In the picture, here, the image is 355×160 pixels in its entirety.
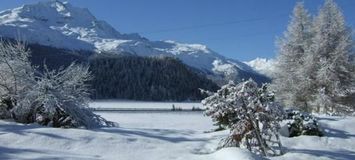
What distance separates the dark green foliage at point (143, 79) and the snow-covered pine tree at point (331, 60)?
293 feet

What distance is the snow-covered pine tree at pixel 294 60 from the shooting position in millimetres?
33250

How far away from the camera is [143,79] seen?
12838cm

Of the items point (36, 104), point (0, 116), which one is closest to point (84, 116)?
point (36, 104)

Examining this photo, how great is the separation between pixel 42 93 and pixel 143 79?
369ft

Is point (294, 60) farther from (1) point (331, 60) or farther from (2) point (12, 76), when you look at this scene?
(2) point (12, 76)

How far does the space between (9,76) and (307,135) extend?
933 centimetres

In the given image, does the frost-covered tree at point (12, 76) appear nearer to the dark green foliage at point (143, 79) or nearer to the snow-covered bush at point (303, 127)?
the snow-covered bush at point (303, 127)

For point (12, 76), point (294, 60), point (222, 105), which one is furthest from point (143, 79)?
point (222, 105)

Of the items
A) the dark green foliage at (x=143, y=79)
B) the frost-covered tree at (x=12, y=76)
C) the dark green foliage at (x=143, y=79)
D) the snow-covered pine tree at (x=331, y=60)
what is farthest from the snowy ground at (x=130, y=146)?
the dark green foliage at (x=143, y=79)

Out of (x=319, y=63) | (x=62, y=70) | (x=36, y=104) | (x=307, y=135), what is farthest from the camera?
(x=319, y=63)

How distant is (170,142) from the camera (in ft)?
43.0

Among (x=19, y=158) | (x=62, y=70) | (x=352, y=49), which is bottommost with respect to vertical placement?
(x=19, y=158)

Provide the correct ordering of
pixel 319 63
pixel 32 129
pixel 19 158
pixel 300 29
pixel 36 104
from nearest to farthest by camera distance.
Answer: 1. pixel 19 158
2. pixel 32 129
3. pixel 36 104
4. pixel 319 63
5. pixel 300 29

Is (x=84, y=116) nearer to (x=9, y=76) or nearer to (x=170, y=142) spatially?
(x=9, y=76)
